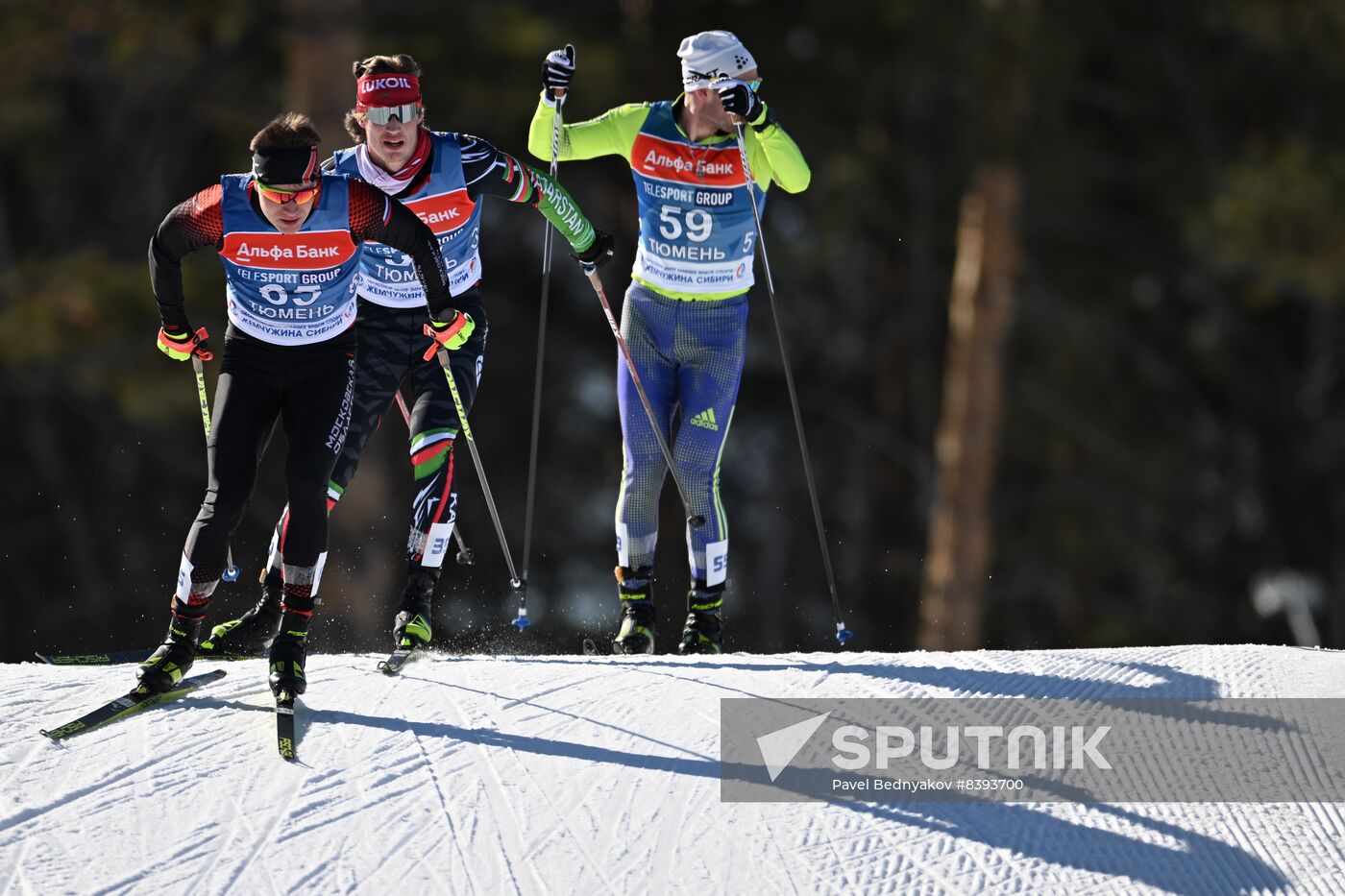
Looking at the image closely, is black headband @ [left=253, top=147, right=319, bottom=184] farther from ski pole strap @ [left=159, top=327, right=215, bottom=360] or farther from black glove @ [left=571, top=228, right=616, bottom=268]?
black glove @ [left=571, top=228, right=616, bottom=268]

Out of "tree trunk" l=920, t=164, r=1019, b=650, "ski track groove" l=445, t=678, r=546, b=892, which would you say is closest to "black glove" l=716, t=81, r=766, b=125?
"ski track groove" l=445, t=678, r=546, b=892

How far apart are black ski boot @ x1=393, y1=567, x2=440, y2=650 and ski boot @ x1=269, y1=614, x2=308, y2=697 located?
809 millimetres

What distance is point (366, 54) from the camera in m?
12.4

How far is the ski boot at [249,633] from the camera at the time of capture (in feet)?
19.7

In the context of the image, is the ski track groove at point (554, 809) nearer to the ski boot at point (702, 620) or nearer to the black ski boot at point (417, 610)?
the black ski boot at point (417, 610)

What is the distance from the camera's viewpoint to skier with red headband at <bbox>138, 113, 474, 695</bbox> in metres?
5.12

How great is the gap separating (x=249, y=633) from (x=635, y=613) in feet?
4.67

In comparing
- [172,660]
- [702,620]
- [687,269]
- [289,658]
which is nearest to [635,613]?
[702,620]

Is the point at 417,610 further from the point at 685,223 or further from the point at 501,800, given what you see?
the point at 685,223

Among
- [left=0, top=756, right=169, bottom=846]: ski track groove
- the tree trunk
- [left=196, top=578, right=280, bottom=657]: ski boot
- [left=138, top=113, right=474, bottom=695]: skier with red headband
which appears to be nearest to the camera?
[left=0, top=756, right=169, bottom=846]: ski track groove

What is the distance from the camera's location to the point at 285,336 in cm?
521

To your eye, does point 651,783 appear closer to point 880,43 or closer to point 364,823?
point 364,823

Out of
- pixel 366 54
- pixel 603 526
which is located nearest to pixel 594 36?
pixel 366 54

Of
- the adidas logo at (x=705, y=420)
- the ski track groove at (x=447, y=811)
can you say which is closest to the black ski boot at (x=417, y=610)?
the ski track groove at (x=447, y=811)
